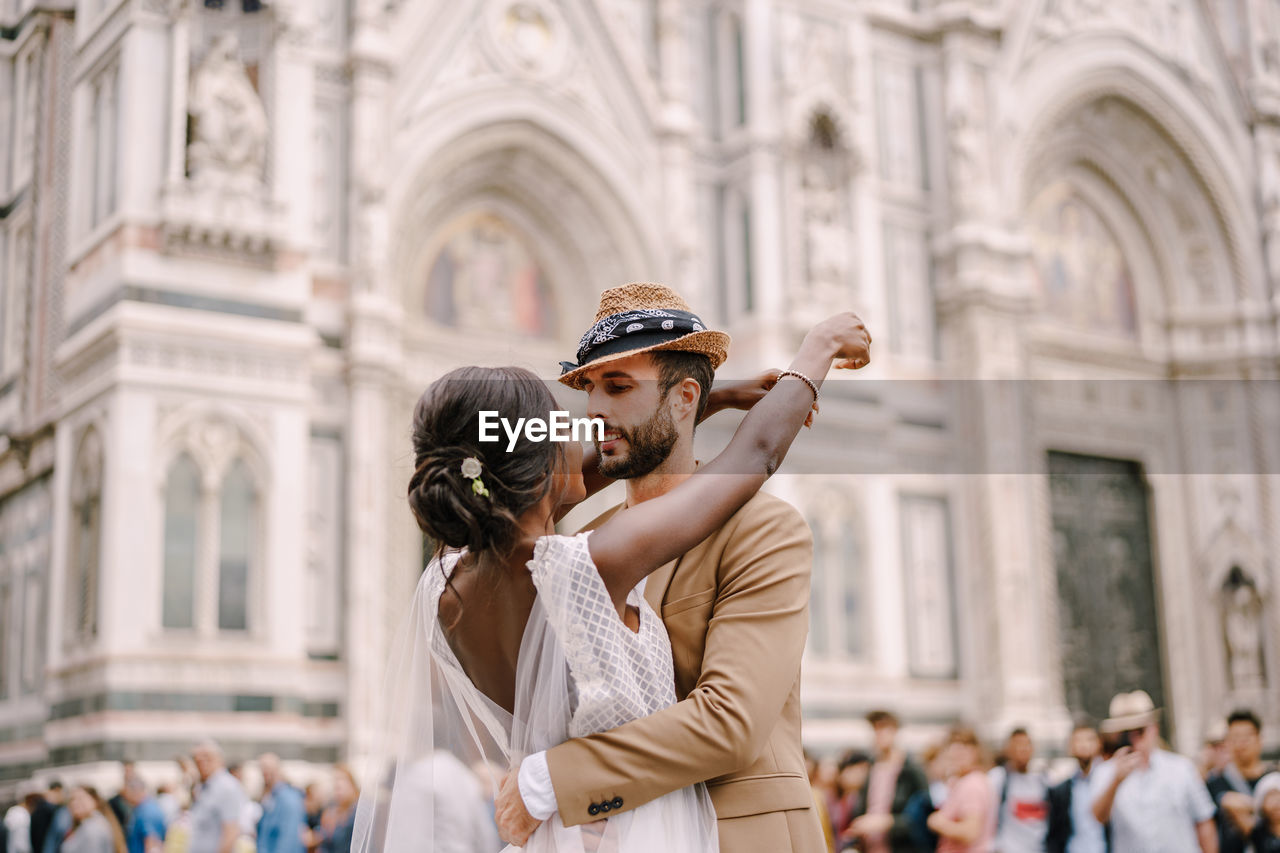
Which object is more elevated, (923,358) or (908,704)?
(923,358)

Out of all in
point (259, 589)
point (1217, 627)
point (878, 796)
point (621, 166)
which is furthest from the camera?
point (1217, 627)

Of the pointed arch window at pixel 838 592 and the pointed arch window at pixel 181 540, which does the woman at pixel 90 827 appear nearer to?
the pointed arch window at pixel 181 540

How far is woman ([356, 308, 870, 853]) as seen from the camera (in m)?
2.15

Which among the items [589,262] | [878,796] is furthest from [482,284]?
[878,796]

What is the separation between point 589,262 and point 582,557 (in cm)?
1285

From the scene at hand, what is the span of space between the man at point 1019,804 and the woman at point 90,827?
4.92 metres

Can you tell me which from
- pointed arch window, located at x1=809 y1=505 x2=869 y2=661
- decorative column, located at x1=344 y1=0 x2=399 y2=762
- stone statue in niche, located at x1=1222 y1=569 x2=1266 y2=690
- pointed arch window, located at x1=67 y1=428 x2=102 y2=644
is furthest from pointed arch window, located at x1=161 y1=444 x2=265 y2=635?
stone statue in niche, located at x1=1222 y1=569 x2=1266 y2=690

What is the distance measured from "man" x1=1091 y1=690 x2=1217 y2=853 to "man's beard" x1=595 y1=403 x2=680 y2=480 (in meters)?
4.07

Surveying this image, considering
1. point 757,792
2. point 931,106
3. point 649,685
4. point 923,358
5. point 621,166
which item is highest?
point 931,106

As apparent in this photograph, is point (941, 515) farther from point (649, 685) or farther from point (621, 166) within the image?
point (649, 685)

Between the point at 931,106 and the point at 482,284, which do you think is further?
the point at 931,106

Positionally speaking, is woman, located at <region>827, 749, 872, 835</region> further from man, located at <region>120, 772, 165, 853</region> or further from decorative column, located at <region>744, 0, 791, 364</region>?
decorative column, located at <region>744, 0, 791, 364</region>

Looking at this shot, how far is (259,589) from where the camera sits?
1114 centimetres

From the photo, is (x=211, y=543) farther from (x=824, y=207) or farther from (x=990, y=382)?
(x=990, y=382)
